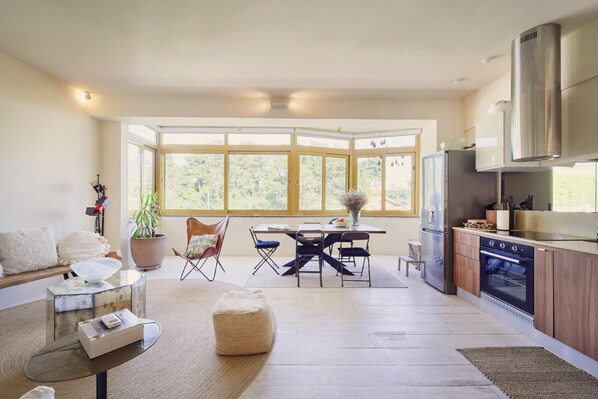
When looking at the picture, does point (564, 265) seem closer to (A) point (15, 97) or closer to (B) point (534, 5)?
(B) point (534, 5)

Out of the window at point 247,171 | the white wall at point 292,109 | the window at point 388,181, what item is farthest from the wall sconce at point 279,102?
the window at point 388,181

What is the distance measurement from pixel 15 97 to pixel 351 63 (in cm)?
411

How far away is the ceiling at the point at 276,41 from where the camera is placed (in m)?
2.43

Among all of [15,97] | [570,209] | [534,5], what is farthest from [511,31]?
Answer: [15,97]

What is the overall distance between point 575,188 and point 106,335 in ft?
13.4

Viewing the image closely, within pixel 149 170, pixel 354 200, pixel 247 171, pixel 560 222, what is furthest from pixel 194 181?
pixel 560 222

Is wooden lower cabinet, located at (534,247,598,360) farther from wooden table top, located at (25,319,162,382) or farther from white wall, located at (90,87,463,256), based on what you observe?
wooden table top, located at (25,319,162,382)

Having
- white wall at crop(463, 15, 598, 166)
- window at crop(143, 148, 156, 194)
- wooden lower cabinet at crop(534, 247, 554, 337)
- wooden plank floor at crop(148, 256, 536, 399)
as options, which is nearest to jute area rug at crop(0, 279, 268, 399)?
wooden plank floor at crop(148, 256, 536, 399)

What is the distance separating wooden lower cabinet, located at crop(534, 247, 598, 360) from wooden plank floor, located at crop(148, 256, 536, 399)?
0.37 metres

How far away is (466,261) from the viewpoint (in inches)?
135

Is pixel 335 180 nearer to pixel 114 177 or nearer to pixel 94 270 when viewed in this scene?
pixel 114 177

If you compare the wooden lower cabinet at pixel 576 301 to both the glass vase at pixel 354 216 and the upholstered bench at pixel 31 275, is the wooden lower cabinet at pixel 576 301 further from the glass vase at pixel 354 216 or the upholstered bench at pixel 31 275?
the upholstered bench at pixel 31 275

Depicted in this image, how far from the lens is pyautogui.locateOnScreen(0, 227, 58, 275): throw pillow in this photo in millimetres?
3023

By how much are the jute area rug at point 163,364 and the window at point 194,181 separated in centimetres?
313
